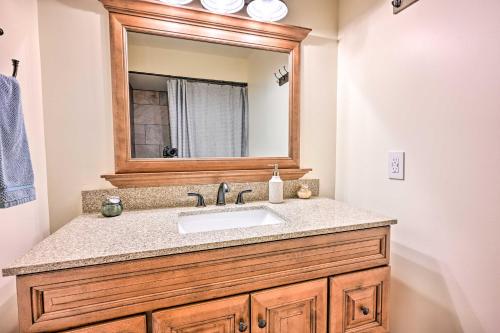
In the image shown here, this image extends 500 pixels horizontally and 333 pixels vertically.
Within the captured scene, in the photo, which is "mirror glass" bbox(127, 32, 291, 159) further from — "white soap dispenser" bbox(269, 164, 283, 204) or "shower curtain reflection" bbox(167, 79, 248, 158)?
"white soap dispenser" bbox(269, 164, 283, 204)

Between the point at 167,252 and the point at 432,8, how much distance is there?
4.55ft

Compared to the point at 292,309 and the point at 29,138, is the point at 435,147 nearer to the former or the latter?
the point at 292,309

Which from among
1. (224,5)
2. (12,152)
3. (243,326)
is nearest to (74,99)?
(12,152)

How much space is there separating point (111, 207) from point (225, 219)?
1.69 feet

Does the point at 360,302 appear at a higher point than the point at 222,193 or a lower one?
lower

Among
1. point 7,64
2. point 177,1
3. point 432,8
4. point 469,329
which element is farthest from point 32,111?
point 469,329

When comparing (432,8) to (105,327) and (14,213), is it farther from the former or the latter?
(14,213)

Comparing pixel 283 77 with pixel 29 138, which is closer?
pixel 29 138

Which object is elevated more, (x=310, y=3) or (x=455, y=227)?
(x=310, y=3)

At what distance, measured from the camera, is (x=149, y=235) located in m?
0.85

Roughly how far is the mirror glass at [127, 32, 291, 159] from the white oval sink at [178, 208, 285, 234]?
322 mm

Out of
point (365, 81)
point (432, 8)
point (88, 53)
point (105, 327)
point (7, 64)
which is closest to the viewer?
point (105, 327)

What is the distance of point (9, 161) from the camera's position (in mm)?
736

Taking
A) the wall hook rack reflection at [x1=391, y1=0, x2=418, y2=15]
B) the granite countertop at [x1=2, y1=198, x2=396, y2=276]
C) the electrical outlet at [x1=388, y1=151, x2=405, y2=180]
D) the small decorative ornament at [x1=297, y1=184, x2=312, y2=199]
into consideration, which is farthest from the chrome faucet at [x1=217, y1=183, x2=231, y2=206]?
the wall hook rack reflection at [x1=391, y1=0, x2=418, y2=15]
